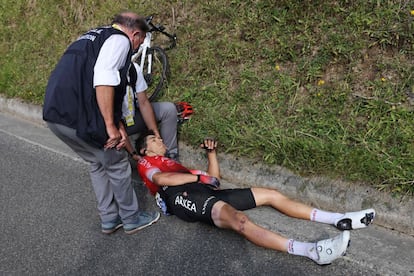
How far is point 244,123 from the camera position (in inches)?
181

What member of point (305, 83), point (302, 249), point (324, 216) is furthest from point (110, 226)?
point (305, 83)

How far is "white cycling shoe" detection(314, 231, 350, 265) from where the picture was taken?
3035 mm

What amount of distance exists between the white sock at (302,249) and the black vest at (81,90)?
1.47 meters

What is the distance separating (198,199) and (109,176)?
70 centimetres

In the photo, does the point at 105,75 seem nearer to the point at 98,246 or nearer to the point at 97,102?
the point at 97,102

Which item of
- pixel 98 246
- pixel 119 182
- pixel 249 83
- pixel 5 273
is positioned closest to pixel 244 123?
pixel 249 83

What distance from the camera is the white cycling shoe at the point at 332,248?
3035 mm

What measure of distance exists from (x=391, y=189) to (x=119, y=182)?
202 centimetres

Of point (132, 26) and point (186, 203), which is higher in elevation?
point (132, 26)

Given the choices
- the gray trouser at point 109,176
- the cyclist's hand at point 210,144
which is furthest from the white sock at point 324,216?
the gray trouser at point 109,176

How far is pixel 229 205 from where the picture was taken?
11.7 ft

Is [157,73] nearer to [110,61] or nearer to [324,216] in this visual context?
[110,61]

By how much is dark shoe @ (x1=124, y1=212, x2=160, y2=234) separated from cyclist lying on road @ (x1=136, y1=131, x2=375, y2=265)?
11 cm

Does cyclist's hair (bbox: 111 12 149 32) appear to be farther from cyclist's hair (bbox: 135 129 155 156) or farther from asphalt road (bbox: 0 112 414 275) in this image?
asphalt road (bbox: 0 112 414 275)
